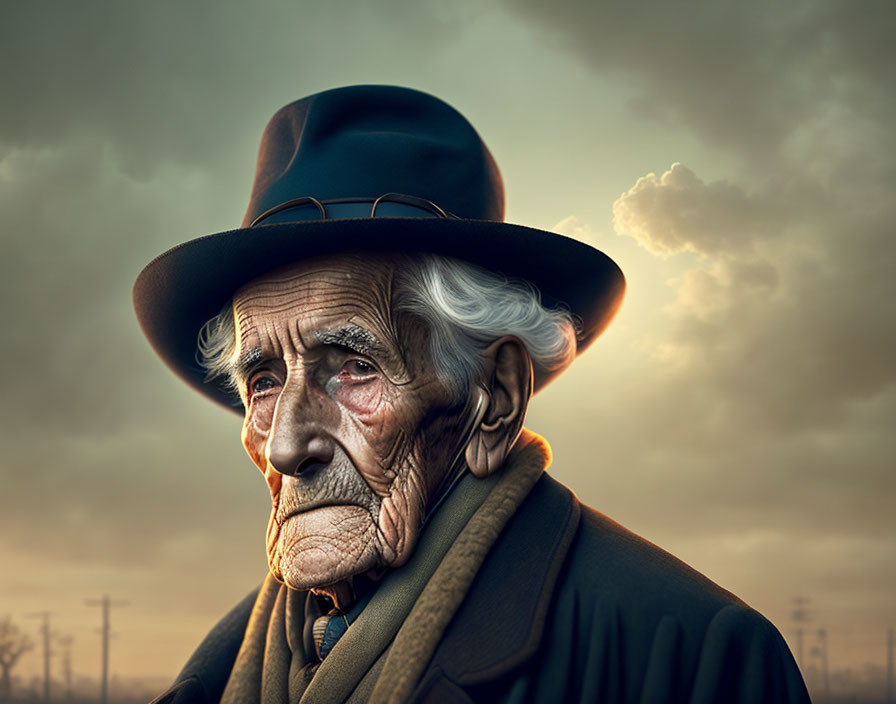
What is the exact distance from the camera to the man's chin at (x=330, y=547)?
290 cm

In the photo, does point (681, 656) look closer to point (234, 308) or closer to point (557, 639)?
point (557, 639)

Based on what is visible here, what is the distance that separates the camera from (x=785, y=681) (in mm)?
2859

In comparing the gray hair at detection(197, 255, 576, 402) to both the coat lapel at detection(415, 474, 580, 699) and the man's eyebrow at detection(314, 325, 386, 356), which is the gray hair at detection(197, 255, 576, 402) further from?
the coat lapel at detection(415, 474, 580, 699)

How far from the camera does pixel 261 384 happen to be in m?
3.28

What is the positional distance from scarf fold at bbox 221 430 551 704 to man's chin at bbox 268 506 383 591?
0.15 meters

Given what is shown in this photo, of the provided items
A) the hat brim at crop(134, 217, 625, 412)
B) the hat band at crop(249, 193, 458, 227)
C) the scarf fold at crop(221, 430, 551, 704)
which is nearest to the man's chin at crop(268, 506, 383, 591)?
the scarf fold at crop(221, 430, 551, 704)

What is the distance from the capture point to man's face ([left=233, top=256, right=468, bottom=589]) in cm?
293

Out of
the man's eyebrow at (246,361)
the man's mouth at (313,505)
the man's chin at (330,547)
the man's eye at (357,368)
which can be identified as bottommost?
the man's chin at (330,547)

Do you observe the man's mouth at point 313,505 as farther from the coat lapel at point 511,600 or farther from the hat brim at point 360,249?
the hat brim at point 360,249

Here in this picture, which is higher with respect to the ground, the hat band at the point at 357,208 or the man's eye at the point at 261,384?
the hat band at the point at 357,208

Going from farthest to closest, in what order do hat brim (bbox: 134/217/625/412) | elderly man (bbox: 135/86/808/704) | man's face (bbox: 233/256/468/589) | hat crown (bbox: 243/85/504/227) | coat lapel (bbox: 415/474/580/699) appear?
hat crown (bbox: 243/85/504/227), hat brim (bbox: 134/217/625/412), man's face (bbox: 233/256/468/589), elderly man (bbox: 135/86/808/704), coat lapel (bbox: 415/474/580/699)

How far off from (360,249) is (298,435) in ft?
2.29

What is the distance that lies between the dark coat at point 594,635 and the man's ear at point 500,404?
9.1 inches

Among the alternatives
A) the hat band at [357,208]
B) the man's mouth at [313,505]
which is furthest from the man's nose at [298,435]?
the hat band at [357,208]
